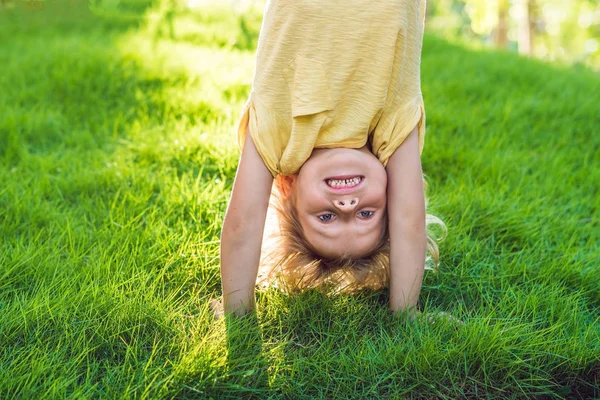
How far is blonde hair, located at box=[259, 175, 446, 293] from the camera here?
98.1 inches

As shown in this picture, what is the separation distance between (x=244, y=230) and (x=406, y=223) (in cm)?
62

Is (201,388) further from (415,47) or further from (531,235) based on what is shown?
(531,235)

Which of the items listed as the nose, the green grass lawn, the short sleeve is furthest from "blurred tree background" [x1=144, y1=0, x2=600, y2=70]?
the nose

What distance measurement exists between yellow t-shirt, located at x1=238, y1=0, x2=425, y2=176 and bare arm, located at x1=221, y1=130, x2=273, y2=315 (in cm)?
7

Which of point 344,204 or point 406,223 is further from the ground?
point 344,204

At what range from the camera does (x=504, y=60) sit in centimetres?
635

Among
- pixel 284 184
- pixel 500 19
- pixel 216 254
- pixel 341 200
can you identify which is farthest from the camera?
pixel 500 19

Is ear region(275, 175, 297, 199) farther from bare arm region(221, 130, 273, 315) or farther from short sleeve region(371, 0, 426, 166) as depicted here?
short sleeve region(371, 0, 426, 166)

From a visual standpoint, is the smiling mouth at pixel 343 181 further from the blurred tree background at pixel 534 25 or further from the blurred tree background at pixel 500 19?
the blurred tree background at pixel 534 25

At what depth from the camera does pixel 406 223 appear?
94.4 inches

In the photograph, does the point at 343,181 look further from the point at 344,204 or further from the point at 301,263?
the point at 301,263

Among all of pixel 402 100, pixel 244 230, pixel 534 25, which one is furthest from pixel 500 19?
pixel 244 230

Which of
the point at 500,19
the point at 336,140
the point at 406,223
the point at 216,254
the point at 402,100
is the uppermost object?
the point at 402,100

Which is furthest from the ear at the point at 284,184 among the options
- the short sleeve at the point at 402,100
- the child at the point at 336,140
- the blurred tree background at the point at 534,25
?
the blurred tree background at the point at 534,25
